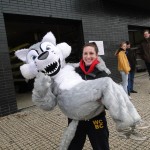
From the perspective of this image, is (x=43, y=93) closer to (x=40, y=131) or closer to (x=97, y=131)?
(x=97, y=131)

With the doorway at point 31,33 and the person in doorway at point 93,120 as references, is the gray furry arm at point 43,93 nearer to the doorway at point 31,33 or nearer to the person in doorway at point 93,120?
the person in doorway at point 93,120

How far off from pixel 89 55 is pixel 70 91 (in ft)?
1.45

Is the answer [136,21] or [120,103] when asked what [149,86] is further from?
[120,103]

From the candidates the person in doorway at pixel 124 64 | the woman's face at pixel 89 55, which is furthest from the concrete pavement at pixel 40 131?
the woman's face at pixel 89 55

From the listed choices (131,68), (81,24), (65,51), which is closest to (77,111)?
(65,51)

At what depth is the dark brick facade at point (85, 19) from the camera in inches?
255

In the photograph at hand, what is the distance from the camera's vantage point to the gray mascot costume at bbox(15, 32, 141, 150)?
7.92 ft

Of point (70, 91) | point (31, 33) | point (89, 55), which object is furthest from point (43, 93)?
point (31, 33)

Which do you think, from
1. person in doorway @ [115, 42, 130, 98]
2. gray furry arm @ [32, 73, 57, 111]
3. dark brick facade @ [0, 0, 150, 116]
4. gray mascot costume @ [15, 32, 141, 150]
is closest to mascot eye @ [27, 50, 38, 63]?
gray mascot costume @ [15, 32, 141, 150]

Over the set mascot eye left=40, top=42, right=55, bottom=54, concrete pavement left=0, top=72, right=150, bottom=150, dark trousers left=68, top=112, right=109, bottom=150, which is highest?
mascot eye left=40, top=42, right=55, bottom=54

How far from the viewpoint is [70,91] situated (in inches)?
102

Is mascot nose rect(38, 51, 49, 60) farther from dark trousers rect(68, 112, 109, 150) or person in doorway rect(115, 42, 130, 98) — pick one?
person in doorway rect(115, 42, 130, 98)

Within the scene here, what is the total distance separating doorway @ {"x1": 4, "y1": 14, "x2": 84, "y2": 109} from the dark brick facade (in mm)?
236

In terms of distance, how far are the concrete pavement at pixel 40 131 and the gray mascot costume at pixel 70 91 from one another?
153 centimetres
